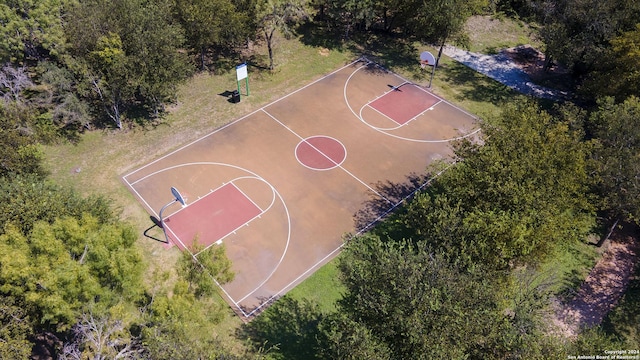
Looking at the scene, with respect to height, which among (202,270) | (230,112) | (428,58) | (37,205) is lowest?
(230,112)

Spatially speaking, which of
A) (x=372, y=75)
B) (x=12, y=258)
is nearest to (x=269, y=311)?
(x=12, y=258)

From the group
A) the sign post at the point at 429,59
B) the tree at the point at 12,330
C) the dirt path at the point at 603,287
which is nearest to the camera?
the tree at the point at 12,330

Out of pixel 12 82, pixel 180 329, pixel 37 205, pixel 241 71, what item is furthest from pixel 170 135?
pixel 180 329

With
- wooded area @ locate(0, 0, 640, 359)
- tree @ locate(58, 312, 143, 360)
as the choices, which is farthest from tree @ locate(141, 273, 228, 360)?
tree @ locate(58, 312, 143, 360)

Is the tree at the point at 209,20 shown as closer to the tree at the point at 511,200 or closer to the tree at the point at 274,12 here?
the tree at the point at 274,12

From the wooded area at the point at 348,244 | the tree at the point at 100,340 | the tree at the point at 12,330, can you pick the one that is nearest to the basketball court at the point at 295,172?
the wooded area at the point at 348,244

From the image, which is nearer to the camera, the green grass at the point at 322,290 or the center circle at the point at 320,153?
the green grass at the point at 322,290

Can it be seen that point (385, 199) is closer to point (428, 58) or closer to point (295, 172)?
point (295, 172)

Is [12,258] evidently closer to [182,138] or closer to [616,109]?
[182,138]
